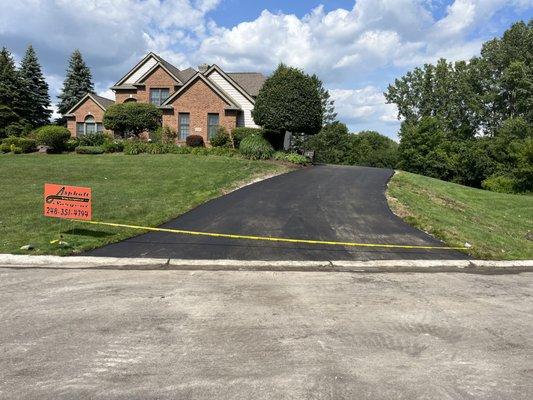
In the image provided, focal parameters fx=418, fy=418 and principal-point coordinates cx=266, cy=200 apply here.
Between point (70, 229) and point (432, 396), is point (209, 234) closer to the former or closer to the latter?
point (70, 229)

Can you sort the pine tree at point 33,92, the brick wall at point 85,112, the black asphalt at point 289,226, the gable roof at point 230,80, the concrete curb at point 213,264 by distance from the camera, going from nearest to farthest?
the concrete curb at point 213,264 < the black asphalt at point 289,226 < the gable roof at point 230,80 < the brick wall at point 85,112 < the pine tree at point 33,92

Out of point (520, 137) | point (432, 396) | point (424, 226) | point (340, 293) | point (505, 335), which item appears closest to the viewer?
point (432, 396)

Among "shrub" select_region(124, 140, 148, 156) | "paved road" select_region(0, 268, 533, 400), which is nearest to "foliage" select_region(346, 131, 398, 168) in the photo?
"shrub" select_region(124, 140, 148, 156)

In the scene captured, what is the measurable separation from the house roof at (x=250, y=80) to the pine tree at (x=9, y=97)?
27504 mm

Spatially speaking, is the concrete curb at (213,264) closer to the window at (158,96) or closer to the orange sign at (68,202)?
the orange sign at (68,202)

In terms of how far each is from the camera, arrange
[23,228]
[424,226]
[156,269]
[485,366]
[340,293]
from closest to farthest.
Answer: [485,366] < [340,293] < [156,269] < [23,228] < [424,226]

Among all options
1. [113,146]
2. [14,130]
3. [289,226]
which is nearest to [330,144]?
[14,130]

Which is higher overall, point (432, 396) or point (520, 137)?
point (520, 137)

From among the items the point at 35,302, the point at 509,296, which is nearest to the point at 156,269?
the point at 35,302

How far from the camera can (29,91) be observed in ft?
176

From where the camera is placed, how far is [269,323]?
5312mm

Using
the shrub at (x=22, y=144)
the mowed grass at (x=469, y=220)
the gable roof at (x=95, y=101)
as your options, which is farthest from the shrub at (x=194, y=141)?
the mowed grass at (x=469, y=220)

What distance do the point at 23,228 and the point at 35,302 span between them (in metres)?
5.16

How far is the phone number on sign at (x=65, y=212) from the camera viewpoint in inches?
383
